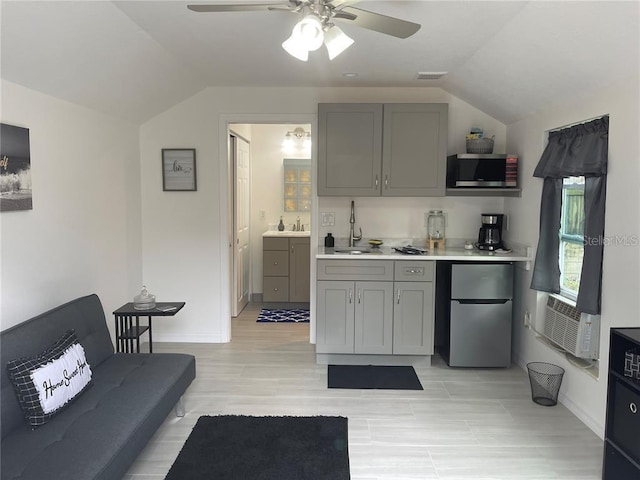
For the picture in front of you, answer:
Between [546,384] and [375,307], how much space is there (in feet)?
4.57

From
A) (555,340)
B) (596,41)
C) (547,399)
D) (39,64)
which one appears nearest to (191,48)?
(39,64)

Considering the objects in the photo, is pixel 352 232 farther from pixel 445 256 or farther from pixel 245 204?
pixel 245 204

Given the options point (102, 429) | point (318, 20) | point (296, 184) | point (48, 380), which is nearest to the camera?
point (318, 20)

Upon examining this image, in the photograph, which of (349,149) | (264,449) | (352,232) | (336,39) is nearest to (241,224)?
(352,232)

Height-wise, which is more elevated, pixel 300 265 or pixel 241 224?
pixel 241 224

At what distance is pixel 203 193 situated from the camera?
4707 mm

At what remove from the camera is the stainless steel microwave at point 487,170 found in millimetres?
4250

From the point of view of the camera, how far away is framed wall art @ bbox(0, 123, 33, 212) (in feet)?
8.52

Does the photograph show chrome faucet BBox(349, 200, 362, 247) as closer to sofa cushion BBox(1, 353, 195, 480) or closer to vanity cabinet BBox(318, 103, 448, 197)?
vanity cabinet BBox(318, 103, 448, 197)

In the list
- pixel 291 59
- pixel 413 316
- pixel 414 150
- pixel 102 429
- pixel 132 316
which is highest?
pixel 291 59

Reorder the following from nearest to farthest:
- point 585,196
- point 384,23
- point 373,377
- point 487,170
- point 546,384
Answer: point 384,23 → point 585,196 → point 546,384 → point 373,377 → point 487,170

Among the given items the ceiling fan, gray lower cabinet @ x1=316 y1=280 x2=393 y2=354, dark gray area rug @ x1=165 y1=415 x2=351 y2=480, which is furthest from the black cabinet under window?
gray lower cabinet @ x1=316 y1=280 x2=393 y2=354

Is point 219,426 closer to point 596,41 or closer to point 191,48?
point 191,48

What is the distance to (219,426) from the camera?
3.11 metres
